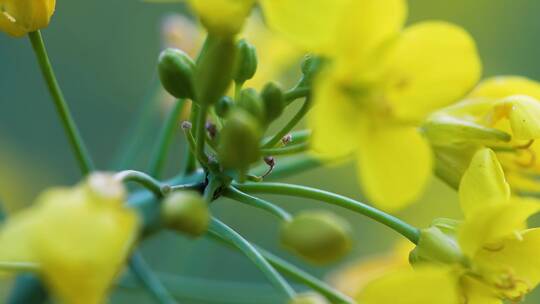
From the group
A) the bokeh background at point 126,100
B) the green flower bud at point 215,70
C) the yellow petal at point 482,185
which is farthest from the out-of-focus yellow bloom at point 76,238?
the bokeh background at point 126,100

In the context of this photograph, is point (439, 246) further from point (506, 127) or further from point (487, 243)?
point (506, 127)

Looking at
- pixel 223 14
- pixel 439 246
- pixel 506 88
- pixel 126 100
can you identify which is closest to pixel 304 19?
pixel 223 14

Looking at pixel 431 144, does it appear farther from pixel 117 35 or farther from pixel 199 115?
pixel 117 35

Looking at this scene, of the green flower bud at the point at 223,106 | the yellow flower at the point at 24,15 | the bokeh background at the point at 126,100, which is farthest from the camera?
the bokeh background at the point at 126,100

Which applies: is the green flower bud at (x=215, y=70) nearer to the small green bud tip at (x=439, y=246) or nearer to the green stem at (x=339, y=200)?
the green stem at (x=339, y=200)

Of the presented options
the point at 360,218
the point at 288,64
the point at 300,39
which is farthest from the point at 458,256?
the point at 360,218
